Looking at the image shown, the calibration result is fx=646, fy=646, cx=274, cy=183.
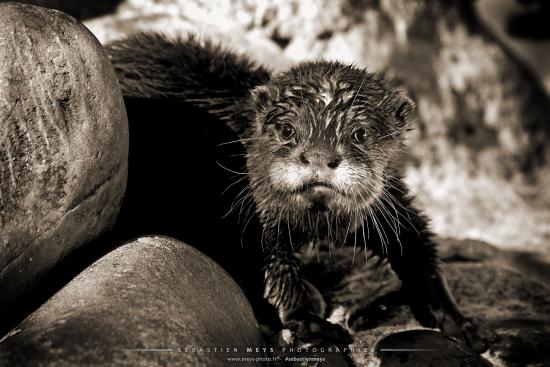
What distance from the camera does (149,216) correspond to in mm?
3586

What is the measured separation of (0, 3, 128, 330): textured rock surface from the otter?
850 millimetres

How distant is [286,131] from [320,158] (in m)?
0.42

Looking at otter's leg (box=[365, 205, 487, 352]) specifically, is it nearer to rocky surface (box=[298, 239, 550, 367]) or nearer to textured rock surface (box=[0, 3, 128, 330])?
rocky surface (box=[298, 239, 550, 367])

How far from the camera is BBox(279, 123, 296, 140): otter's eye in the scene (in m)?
3.17

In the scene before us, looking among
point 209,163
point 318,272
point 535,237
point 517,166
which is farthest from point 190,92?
point 517,166

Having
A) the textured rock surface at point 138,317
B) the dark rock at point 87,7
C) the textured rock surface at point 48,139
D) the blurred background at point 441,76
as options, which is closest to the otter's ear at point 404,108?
the textured rock surface at point 138,317

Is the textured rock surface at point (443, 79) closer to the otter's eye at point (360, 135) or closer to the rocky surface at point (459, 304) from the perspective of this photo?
the rocky surface at point (459, 304)

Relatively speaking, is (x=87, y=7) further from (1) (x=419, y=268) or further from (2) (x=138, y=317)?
(2) (x=138, y=317)

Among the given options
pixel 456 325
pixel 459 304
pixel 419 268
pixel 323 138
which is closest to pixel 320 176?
pixel 323 138

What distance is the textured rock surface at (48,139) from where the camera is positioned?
2350mm

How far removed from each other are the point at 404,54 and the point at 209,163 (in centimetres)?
317

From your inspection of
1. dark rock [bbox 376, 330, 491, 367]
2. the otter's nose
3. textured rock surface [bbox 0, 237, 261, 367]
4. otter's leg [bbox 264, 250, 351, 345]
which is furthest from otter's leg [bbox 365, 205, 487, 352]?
textured rock surface [bbox 0, 237, 261, 367]

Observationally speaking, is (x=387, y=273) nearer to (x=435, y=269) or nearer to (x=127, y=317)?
(x=435, y=269)

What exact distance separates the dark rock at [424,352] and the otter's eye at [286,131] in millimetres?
1082
